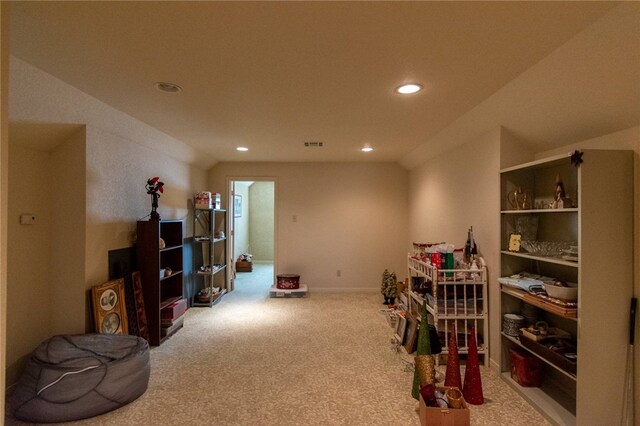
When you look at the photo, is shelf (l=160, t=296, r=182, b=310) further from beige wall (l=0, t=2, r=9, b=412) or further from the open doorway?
the open doorway

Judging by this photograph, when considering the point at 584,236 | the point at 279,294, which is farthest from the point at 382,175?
the point at 584,236

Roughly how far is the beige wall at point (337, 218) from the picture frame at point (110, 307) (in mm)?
2858

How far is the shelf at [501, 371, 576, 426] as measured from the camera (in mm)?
2006

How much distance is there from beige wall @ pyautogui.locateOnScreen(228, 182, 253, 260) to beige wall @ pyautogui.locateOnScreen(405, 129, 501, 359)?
482cm

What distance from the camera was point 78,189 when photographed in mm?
2637

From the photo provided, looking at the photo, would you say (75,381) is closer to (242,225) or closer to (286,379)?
(286,379)

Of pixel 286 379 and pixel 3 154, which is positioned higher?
pixel 3 154

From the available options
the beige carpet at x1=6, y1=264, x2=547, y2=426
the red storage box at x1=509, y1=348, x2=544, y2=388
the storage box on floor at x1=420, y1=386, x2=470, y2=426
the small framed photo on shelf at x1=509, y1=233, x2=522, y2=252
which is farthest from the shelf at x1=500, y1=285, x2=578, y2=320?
the storage box on floor at x1=420, y1=386, x2=470, y2=426

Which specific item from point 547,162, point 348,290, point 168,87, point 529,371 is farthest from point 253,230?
point 547,162

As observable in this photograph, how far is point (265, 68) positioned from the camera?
1938 millimetres

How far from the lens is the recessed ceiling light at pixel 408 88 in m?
2.18

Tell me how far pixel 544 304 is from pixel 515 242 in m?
0.56

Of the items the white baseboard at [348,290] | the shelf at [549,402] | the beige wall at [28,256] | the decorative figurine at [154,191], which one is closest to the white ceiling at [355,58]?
the decorative figurine at [154,191]

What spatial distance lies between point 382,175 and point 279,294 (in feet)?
9.08
